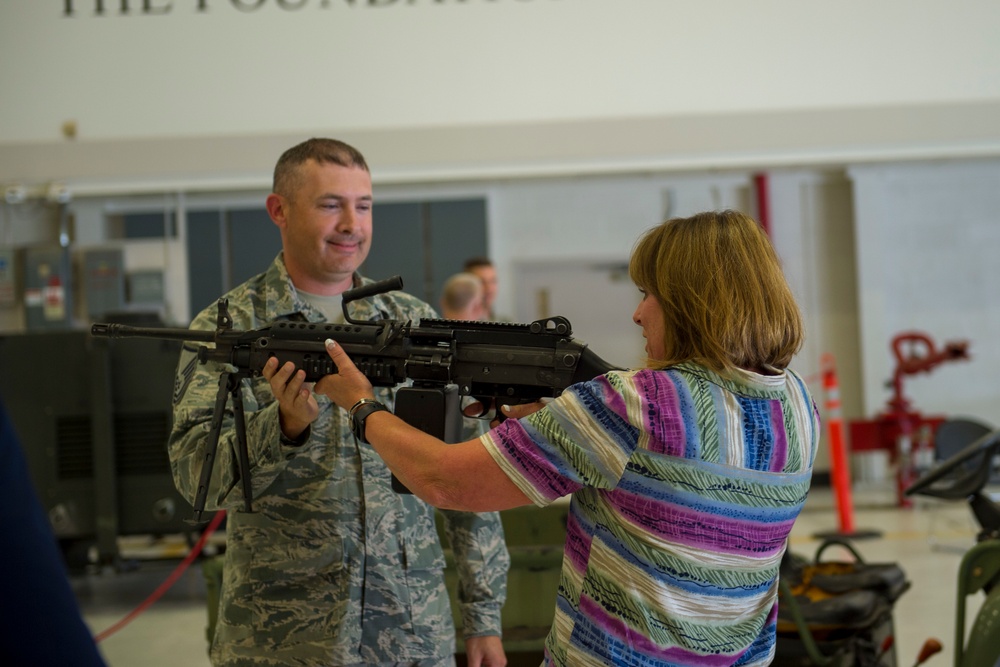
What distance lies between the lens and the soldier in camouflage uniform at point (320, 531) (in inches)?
64.1

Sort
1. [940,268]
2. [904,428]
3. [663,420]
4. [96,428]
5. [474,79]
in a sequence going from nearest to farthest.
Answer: [663,420] → [474,79] → [96,428] → [904,428] → [940,268]

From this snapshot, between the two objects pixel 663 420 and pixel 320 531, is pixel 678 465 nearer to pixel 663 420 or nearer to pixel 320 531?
pixel 663 420

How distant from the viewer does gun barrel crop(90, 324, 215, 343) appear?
5.57ft

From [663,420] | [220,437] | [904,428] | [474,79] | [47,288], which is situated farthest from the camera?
[904,428]

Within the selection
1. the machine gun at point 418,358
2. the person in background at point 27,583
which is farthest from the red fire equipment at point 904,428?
the person in background at point 27,583

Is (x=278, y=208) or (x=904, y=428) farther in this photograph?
(x=904, y=428)

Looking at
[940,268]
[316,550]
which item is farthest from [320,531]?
[940,268]

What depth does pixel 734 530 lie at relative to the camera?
49.4 inches

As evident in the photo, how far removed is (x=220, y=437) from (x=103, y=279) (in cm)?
487

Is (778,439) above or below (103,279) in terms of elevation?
below

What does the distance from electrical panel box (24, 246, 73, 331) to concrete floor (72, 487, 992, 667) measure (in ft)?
5.28

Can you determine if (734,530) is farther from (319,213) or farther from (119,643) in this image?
(119,643)

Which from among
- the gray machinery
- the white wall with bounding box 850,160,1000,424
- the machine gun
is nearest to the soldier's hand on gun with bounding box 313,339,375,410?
the machine gun

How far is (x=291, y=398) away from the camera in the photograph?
1.58 metres
